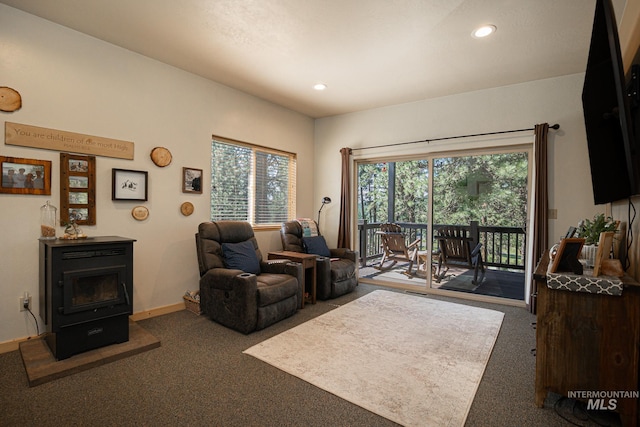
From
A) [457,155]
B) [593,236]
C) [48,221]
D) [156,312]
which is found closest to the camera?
[593,236]

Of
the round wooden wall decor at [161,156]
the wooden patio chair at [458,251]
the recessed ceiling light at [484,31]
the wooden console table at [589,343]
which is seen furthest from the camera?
the wooden patio chair at [458,251]

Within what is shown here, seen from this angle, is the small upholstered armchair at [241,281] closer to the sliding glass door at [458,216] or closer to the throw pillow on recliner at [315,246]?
the throw pillow on recliner at [315,246]

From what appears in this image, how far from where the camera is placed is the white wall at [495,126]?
3504 mm

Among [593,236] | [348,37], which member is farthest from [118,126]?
[593,236]

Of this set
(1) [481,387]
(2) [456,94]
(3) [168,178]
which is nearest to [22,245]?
(3) [168,178]

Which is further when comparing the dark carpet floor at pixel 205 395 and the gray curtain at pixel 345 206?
the gray curtain at pixel 345 206

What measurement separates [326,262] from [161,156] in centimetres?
233

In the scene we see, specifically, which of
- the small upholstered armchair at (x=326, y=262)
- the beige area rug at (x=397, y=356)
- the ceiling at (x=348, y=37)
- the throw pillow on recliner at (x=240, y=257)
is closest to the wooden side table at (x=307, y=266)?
the small upholstered armchair at (x=326, y=262)

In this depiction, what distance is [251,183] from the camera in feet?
14.7

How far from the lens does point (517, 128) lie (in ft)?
12.5

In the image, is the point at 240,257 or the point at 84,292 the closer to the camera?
the point at 84,292

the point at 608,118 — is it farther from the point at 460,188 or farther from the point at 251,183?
the point at 251,183

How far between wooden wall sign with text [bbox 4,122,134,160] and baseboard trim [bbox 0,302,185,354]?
64.0 inches

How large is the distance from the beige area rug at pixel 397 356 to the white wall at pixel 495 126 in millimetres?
1667
